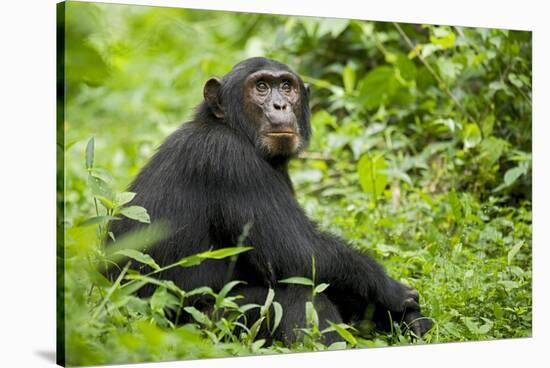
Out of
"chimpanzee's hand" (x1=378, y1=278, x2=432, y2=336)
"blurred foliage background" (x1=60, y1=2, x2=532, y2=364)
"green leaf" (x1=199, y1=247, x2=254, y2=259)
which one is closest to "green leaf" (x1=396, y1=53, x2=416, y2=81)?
"blurred foliage background" (x1=60, y1=2, x2=532, y2=364)

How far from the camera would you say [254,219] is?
5.38 m

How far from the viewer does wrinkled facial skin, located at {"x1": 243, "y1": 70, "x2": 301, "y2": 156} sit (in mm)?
5738

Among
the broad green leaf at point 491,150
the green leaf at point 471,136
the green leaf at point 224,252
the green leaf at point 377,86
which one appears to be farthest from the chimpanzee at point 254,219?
the green leaf at point 377,86

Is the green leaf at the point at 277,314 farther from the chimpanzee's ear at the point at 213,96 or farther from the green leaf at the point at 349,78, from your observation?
the green leaf at the point at 349,78

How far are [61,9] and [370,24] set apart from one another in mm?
4751

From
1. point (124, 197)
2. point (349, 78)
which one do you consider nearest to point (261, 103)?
point (124, 197)

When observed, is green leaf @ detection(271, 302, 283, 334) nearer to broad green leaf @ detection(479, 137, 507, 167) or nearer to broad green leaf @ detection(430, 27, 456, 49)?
broad green leaf @ detection(479, 137, 507, 167)

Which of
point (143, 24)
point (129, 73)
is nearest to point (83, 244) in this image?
point (143, 24)

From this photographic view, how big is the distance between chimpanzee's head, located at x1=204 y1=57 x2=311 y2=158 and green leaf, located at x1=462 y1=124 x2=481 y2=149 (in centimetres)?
254

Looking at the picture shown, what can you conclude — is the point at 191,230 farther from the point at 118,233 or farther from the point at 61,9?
the point at 61,9

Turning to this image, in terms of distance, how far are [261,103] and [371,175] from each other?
2.41 metres

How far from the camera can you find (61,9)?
194 inches

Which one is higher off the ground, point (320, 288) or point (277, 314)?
point (320, 288)

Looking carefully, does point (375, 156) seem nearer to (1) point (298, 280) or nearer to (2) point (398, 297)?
(2) point (398, 297)
